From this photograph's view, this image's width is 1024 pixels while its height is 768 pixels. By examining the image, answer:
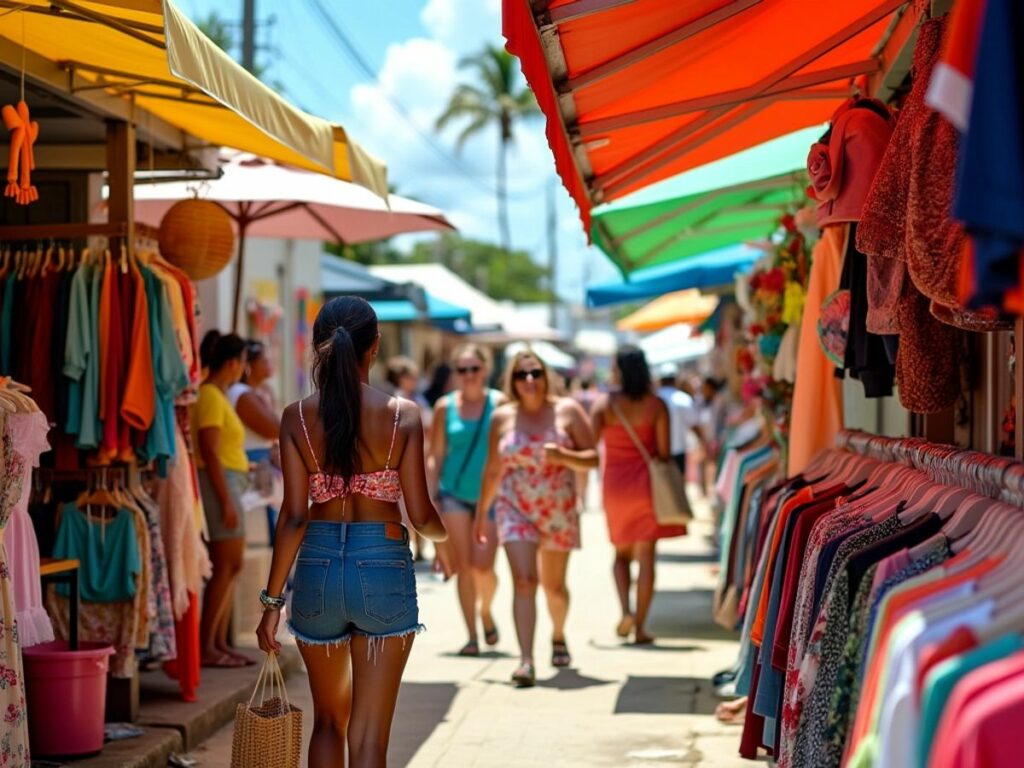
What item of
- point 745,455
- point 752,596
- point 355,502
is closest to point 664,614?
point 745,455

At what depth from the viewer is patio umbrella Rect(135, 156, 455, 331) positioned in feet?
30.1

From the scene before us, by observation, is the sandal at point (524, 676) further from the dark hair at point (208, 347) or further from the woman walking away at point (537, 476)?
the dark hair at point (208, 347)

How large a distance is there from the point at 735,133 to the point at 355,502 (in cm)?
326

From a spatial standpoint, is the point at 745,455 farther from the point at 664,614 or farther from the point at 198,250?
the point at 198,250

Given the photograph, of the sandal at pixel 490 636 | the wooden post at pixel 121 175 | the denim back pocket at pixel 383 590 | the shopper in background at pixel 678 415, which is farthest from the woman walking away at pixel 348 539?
the shopper in background at pixel 678 415

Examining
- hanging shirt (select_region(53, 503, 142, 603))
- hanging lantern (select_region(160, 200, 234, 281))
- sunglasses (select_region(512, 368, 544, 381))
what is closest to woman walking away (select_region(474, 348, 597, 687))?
sunglasses (select_region(512, 368, 544, 381))

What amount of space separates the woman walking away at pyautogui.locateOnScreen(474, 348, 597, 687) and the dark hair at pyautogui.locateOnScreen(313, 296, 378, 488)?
437 cm

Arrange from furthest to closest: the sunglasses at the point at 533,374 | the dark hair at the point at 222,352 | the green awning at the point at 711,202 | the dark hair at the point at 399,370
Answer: the dark hair at the point at 399,370, the sunglasses at the point at 533,374, the green awning at the point at 711,202, the dark hair at the point at 222,352

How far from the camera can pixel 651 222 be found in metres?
10.1

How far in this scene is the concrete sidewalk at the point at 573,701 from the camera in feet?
23.7

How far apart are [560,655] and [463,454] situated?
156 cm

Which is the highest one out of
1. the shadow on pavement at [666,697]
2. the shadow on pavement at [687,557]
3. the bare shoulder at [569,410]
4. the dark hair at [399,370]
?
the dark hair at [399,370]

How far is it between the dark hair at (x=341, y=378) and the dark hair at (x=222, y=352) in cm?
360

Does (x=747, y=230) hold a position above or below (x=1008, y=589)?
above
